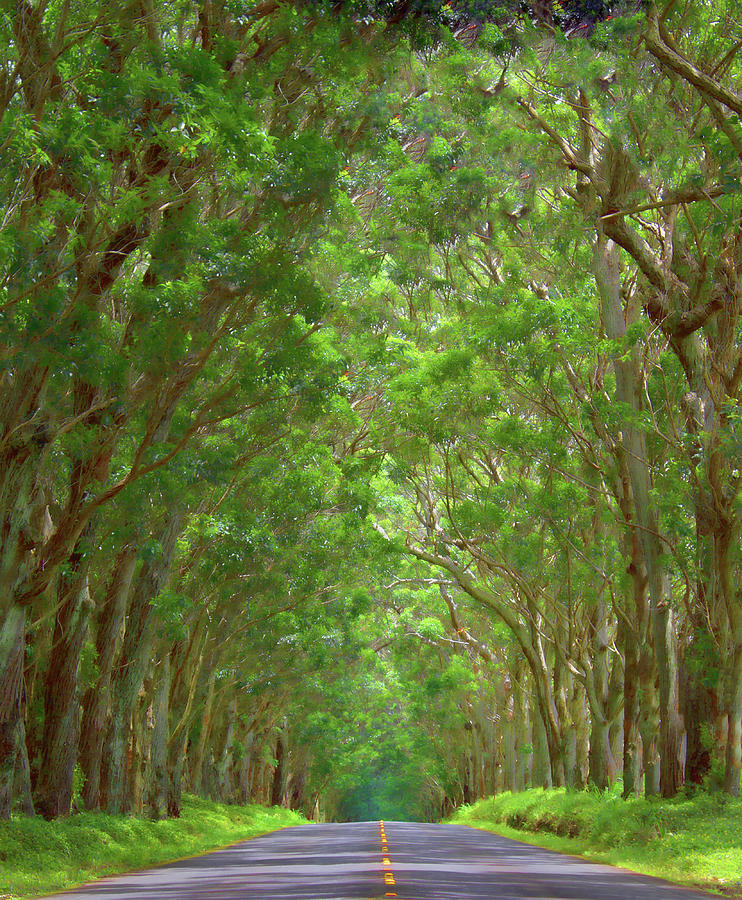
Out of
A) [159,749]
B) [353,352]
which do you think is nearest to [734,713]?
[353,352]

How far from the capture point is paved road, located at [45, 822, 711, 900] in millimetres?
10836

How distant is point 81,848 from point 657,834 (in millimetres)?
8812

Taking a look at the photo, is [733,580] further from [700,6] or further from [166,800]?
[166,800]

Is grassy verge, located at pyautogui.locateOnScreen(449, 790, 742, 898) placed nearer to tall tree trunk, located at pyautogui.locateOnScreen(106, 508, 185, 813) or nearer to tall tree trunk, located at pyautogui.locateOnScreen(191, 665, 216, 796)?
tall tree trunk, located at pyautogui.locateOnScreen(106, 508, 185, 813)

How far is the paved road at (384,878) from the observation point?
10836 millimetres

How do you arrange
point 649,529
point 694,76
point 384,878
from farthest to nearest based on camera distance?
1. point 649,529
2. point 384,878
3. point 694,76

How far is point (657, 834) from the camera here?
16.8m

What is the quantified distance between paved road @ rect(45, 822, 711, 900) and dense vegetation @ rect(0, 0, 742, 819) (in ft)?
8.63

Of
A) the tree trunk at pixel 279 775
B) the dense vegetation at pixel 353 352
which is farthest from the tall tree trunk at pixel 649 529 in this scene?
the tree trunk at pixel 279 775

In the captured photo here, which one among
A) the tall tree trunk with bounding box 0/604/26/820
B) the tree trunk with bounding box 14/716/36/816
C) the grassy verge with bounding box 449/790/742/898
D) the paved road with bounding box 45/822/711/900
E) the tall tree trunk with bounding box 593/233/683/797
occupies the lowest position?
the paved road with bounding box 45/822/711/900

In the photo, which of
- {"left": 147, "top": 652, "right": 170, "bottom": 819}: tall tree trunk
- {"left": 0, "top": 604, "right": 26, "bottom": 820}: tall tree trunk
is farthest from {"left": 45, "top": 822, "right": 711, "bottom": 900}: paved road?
{"left": 147, "top": 652, "right": 170, "bottom": 819}: tall tree trunk

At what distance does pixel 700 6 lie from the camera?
14.5 meters

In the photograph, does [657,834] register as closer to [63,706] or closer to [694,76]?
[63,706]

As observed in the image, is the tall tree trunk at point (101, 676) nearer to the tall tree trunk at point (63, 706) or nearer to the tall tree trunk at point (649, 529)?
the tall tree trunk at point (63, 706)
